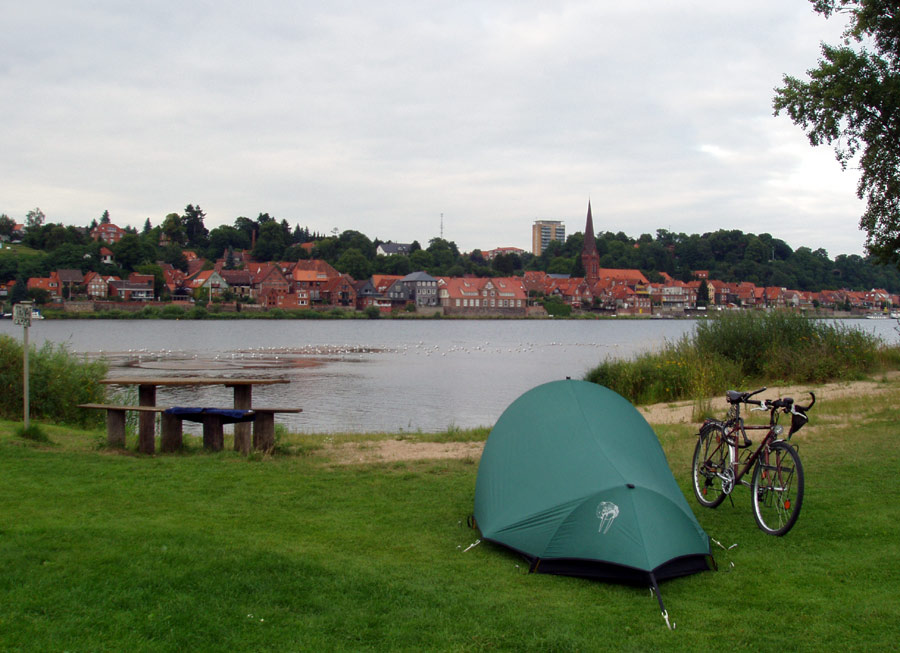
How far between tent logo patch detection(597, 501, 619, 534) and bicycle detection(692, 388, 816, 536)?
72.6 inches

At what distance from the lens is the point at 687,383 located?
66.9 feet

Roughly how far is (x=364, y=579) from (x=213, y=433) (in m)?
6.01

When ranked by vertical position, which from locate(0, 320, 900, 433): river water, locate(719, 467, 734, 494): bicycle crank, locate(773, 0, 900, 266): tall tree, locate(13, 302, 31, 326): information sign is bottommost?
locate(0, 320, 900, 433): river water

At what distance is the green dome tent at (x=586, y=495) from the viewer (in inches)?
226

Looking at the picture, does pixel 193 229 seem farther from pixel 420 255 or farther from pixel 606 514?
pixel 606 514

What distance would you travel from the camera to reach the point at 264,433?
10.9 meters

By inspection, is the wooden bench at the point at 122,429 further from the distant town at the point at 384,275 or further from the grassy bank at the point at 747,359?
the distant town at the point at 384,275

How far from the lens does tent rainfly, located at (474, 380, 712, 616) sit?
5.73m

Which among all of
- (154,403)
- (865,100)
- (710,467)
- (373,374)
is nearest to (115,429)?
(154,403)

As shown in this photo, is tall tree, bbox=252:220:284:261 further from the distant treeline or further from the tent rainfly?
the tent rainfly

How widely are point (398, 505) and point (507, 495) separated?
1742 mm

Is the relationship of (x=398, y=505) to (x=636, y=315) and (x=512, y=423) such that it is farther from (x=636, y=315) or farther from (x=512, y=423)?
(x=636, y=315)

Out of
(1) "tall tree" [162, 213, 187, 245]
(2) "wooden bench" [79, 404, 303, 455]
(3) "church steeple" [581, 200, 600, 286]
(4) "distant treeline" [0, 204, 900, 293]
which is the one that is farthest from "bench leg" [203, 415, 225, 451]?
(1) "tall tree" [162, 213, 187, 245]

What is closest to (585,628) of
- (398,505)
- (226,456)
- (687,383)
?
(398,505)
